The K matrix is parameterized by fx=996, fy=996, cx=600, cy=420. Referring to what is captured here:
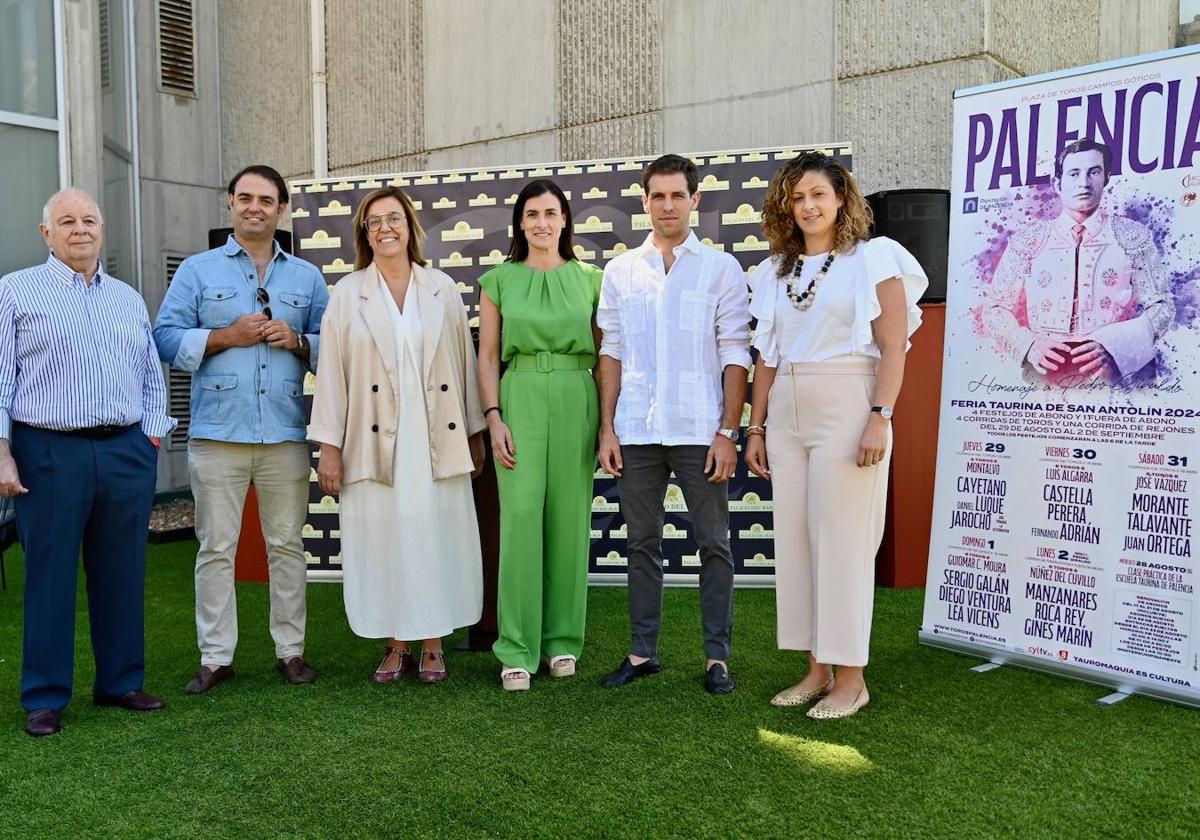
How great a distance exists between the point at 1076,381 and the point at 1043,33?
11.2 ft

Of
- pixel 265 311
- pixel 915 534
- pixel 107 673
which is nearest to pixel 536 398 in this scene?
pixel 265 311

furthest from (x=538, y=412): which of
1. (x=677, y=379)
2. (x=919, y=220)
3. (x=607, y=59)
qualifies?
(x=607, y=59)

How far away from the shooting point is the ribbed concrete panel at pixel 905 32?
211 inches

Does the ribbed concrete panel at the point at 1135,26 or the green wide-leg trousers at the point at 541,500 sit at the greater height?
the ribbed concrete panel at the point at 1135,26

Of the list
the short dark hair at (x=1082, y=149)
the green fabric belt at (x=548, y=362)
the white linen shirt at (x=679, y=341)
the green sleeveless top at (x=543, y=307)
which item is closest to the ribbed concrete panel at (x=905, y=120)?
the short dark hair at (x=1082, y=149)

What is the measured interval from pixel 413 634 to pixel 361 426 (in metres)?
0.77

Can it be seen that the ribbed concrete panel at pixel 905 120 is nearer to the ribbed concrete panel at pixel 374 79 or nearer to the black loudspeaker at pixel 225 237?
the ribbed concrete panel at pixel 374 79

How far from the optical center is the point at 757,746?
2.90 meters

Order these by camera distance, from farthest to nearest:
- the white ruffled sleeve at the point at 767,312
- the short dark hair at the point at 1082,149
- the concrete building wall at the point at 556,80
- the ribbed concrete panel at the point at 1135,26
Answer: the ribbed concrete panel at the point at 1135,26 < the concrete building wall at the point at 556,80 < the short dark hair at the point at 1082,149 < the white ruffled sleeve at the point at 767,312

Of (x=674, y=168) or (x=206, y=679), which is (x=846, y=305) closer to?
(x=674, y=168)

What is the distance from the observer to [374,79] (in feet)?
25.8

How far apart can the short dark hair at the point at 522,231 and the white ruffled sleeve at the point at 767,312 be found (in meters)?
0.73

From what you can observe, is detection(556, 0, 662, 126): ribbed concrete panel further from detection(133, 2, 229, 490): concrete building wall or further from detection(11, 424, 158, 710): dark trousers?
detection(11, 424, 158, 710): dark trousers

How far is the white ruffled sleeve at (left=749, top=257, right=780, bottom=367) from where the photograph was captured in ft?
10.6
